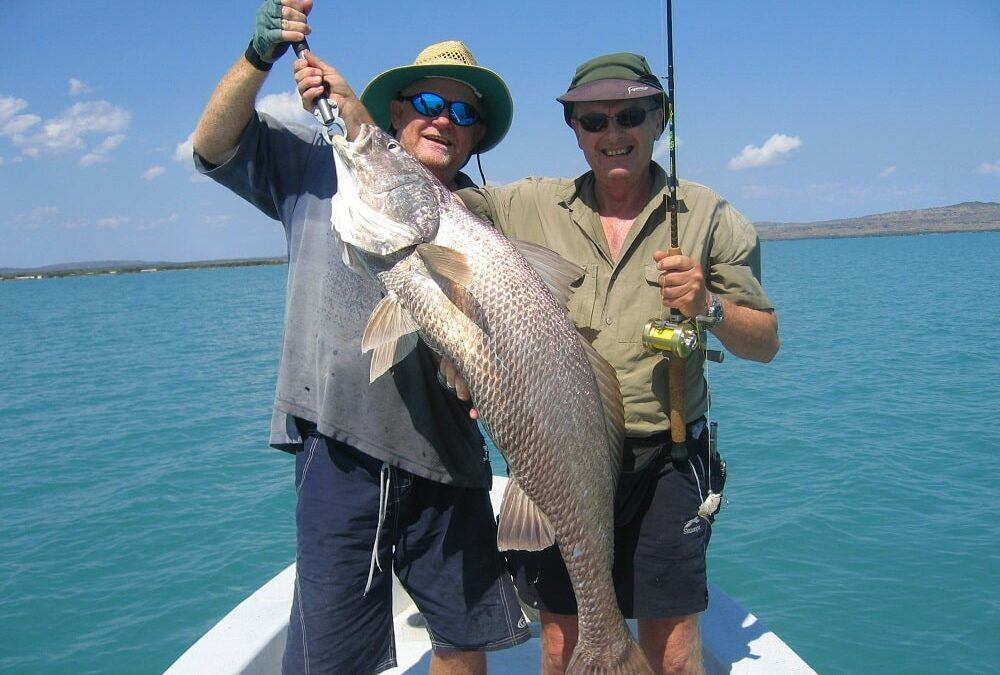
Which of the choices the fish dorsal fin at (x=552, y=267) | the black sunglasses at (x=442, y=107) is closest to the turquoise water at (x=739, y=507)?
the fish dorsal fin at (x=552, y=267)

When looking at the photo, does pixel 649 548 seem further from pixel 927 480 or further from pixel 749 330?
pixel 927 480

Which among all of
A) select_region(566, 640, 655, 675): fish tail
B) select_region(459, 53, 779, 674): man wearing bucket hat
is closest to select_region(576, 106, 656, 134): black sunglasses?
select_region(459, 53, 779, 674): man wearing bucket hat

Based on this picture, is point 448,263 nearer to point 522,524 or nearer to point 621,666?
point 522,524

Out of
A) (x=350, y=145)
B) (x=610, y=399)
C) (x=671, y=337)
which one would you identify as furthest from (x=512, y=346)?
(x=350, y=145)

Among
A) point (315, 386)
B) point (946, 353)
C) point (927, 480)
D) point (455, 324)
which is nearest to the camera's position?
point (455, 324)

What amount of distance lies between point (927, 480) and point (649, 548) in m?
9.14

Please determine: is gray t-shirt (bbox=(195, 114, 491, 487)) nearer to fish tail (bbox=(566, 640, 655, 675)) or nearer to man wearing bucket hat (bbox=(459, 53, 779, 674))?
man wearing bucket hat (bbox=(459, 53, 779, 674))

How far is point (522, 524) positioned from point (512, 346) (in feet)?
2.38

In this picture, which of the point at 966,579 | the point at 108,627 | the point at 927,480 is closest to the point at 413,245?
the point at 108,627

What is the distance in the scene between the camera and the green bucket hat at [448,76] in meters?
3.27

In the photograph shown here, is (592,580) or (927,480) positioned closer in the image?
(592,580)

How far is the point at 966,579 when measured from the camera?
24.5ft

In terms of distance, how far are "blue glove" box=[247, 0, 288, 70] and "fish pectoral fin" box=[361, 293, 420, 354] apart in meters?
1.08

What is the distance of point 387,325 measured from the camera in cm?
272
